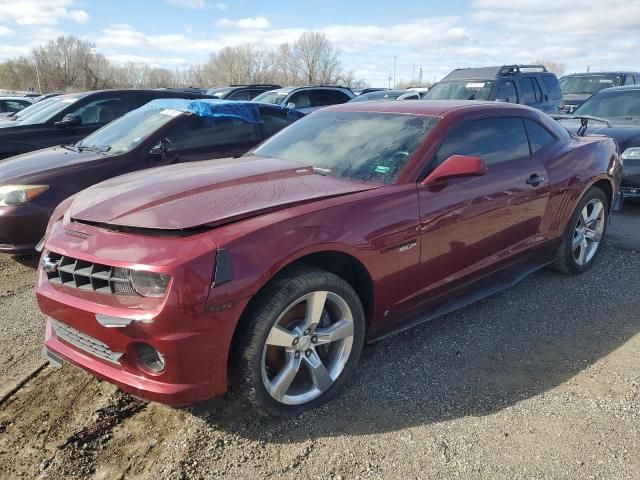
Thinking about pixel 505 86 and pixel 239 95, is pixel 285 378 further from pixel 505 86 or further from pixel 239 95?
pixel 239 95

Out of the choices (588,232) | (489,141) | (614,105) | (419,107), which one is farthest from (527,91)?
(419,107)

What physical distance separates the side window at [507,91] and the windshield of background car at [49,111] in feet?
24.6

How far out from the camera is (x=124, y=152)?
517 centimetres

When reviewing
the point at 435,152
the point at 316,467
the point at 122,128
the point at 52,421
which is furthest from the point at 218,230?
the point at 122,128

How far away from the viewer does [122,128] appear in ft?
18.7

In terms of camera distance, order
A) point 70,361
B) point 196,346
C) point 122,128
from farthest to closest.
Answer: point 122,128 < point 70,361 < point 196,346

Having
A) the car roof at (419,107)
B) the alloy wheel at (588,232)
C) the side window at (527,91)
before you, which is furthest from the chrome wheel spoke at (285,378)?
the side window at (527,91)

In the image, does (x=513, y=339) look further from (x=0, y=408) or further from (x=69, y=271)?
(x=0, y=408)

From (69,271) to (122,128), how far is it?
3.70 meters

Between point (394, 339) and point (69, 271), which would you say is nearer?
point (69, 271)

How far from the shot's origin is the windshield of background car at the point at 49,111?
7.28m

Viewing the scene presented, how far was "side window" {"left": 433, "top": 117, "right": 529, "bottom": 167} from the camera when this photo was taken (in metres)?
3.35

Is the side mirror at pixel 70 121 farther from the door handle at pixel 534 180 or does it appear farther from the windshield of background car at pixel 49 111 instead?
the door handle at pixel 534 180

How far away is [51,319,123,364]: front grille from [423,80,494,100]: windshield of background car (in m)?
9.02
